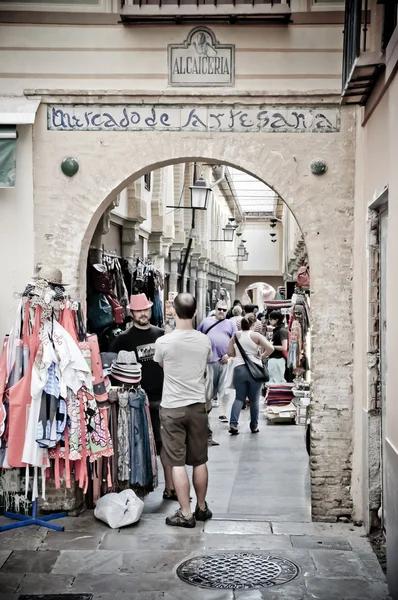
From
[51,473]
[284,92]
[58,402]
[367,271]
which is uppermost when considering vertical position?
[284,92]

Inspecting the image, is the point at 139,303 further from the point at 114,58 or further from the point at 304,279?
the point at 304,279

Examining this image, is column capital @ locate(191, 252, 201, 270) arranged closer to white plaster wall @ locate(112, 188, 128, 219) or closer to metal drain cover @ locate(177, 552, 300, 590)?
white plaster wall @ locate(112, 188, 128, 219)

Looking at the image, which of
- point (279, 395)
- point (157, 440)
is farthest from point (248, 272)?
point (157, 440)

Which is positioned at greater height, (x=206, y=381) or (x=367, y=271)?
(x=367, y=271)

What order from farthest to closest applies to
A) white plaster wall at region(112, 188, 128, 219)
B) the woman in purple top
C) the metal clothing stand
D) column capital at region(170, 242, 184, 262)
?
column capital at region(170, 242, 184, 262), white plaster wall at region(112, 188, 128, 219), the woman in purple top, the metal clothing stand

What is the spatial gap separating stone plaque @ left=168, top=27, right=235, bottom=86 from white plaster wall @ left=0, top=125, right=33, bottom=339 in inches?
57.7

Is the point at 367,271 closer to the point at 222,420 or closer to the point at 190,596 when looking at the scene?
the point at 190,596

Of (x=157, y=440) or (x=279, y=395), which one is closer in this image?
(x=157, y=440)

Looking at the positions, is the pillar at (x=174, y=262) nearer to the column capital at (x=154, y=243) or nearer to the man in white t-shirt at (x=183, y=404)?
the column capital at (x=154, y=243)

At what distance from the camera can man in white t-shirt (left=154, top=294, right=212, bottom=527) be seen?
6.49 meters

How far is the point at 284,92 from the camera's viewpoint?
22.4 ft

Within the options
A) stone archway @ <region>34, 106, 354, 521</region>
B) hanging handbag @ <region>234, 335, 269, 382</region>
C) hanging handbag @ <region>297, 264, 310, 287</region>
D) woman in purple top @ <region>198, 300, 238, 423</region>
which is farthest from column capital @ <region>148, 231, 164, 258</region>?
stone archway @ <region>34, 106, 354, 521</region>

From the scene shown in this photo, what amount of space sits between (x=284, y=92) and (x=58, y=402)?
3160mm

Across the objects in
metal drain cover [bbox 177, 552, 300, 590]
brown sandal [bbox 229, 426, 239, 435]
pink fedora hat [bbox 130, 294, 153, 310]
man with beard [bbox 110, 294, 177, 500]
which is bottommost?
metal drain cover [bbox 177, 552, 300, 590]
